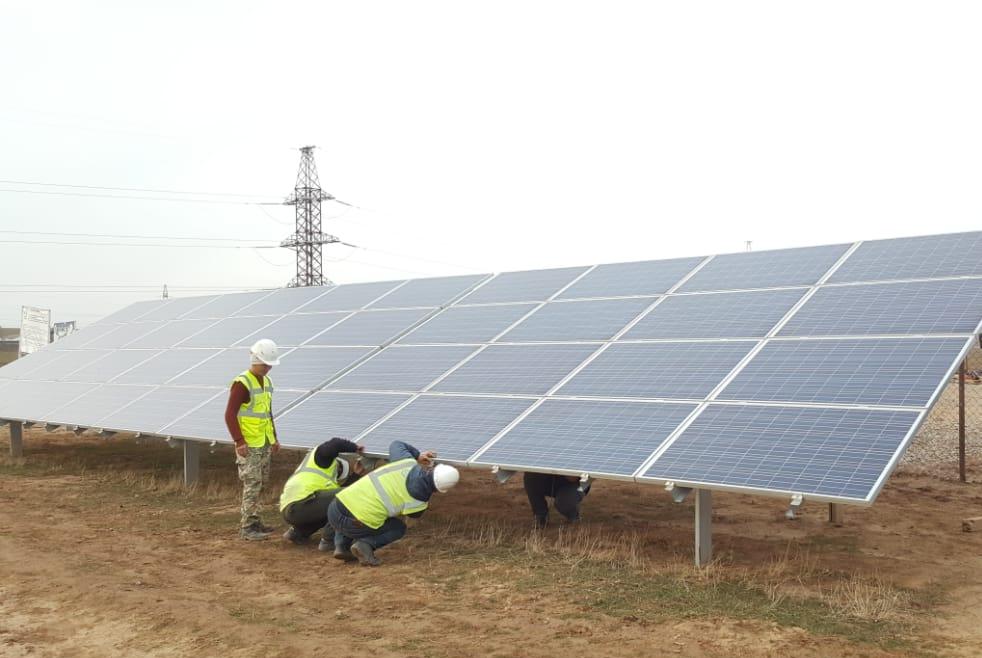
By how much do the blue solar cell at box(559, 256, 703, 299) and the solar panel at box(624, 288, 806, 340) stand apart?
0.90 metres

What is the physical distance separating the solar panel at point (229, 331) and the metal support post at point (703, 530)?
10.7m

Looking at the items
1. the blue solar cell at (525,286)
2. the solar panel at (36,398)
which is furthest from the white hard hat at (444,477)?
the solar panel at (36,398)

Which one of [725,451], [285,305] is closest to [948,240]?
[725,451]

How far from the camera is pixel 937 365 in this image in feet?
26.6

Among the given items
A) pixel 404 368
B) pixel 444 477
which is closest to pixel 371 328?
pixel 404 368

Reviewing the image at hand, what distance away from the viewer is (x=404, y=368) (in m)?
12.2

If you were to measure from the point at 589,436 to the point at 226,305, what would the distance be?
1356 centimetres

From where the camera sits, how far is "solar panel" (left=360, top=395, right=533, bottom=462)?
9469 millimetres

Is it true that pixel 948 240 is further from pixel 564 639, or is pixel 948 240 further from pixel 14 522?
pixel 14 522

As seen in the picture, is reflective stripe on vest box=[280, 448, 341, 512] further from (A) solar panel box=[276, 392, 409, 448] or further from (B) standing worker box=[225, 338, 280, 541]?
(A) solar panel box=[276, 392, 409, 448]

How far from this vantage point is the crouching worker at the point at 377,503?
8.66 meters

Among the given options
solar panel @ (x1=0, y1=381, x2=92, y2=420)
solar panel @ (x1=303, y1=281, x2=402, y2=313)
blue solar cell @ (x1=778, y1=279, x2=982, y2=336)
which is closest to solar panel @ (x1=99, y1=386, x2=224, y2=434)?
solar panel @ (x1=0, y1=381, x2=92, y2=420)

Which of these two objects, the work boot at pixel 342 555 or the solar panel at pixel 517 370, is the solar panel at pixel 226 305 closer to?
the solar panel at pixel 517 370

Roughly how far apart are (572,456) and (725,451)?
155cm
